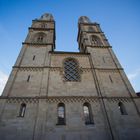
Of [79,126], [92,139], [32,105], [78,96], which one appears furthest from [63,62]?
[92,139]

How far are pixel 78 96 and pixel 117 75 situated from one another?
6.16 m

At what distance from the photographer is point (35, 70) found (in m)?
13.7

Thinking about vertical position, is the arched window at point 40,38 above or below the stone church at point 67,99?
above

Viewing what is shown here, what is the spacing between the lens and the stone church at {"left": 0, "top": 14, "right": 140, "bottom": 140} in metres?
9.45

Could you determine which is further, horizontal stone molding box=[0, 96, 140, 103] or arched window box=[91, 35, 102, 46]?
arched window box=[91, 35, 102, 46]

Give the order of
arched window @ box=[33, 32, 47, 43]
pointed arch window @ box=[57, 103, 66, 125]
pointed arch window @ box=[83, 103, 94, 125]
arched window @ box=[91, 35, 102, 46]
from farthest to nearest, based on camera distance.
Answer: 1. arched window @ box=[91, 35, 102, 46]
2. arched window @ box=[33, 32, 47, 43]
3. pointed arch window @ box=[83, 103, 94, 125]
4. pointed arch window @ box=[57, 103, 66, 125]

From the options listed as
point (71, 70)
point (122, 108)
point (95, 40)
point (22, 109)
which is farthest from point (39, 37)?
point (122, 108)

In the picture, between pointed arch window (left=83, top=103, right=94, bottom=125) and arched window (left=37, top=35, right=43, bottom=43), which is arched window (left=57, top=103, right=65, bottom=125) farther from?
arched window (left=37, top=35, right=43, bottom=43)

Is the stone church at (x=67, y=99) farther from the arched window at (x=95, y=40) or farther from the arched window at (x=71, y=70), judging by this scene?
the arched window at (x=95, y=40)

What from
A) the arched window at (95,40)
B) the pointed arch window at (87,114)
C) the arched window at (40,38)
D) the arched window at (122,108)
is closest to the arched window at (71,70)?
the pointed arch window at (87,114)

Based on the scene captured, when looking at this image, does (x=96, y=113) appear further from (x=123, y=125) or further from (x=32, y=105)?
(x=32, y=105)

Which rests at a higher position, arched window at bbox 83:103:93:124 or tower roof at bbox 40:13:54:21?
tower roof at bbox 40:13:54:21

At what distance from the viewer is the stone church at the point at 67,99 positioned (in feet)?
31.0

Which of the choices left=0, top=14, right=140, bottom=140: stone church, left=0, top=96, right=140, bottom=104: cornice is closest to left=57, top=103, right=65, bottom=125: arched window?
left=0, top=14, right=140, bottom=140: stone church
